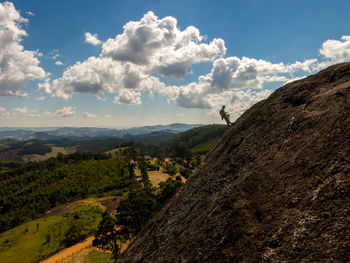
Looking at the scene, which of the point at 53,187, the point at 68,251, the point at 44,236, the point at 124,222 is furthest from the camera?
the point at 53,187

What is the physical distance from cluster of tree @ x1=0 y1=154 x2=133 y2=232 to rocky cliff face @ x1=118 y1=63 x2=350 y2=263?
14251 centimetres

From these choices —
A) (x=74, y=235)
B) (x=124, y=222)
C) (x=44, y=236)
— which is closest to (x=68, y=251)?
(x=74, y=235)

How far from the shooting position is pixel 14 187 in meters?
149

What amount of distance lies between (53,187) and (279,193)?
166106 mm

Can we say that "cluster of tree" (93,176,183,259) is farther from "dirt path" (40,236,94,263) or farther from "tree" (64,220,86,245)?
"tree" (64,220,86,245)

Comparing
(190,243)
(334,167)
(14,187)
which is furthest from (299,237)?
(14,187)

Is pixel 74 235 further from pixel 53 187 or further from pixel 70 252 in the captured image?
pixel 53 187

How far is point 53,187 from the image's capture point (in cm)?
13938

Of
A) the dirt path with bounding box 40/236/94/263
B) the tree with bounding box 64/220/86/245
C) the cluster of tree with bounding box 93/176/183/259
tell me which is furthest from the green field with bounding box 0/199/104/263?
the cluster of tree with bounding box 93/176/183/259

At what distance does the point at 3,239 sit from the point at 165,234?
112m

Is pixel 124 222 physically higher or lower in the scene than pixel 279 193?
lower

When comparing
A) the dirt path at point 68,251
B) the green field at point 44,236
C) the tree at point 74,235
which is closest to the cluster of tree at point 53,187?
the green field at point 44,236

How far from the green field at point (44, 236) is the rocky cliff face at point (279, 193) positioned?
69.6 meters

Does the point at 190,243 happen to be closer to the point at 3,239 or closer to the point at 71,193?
the point at 3,239
